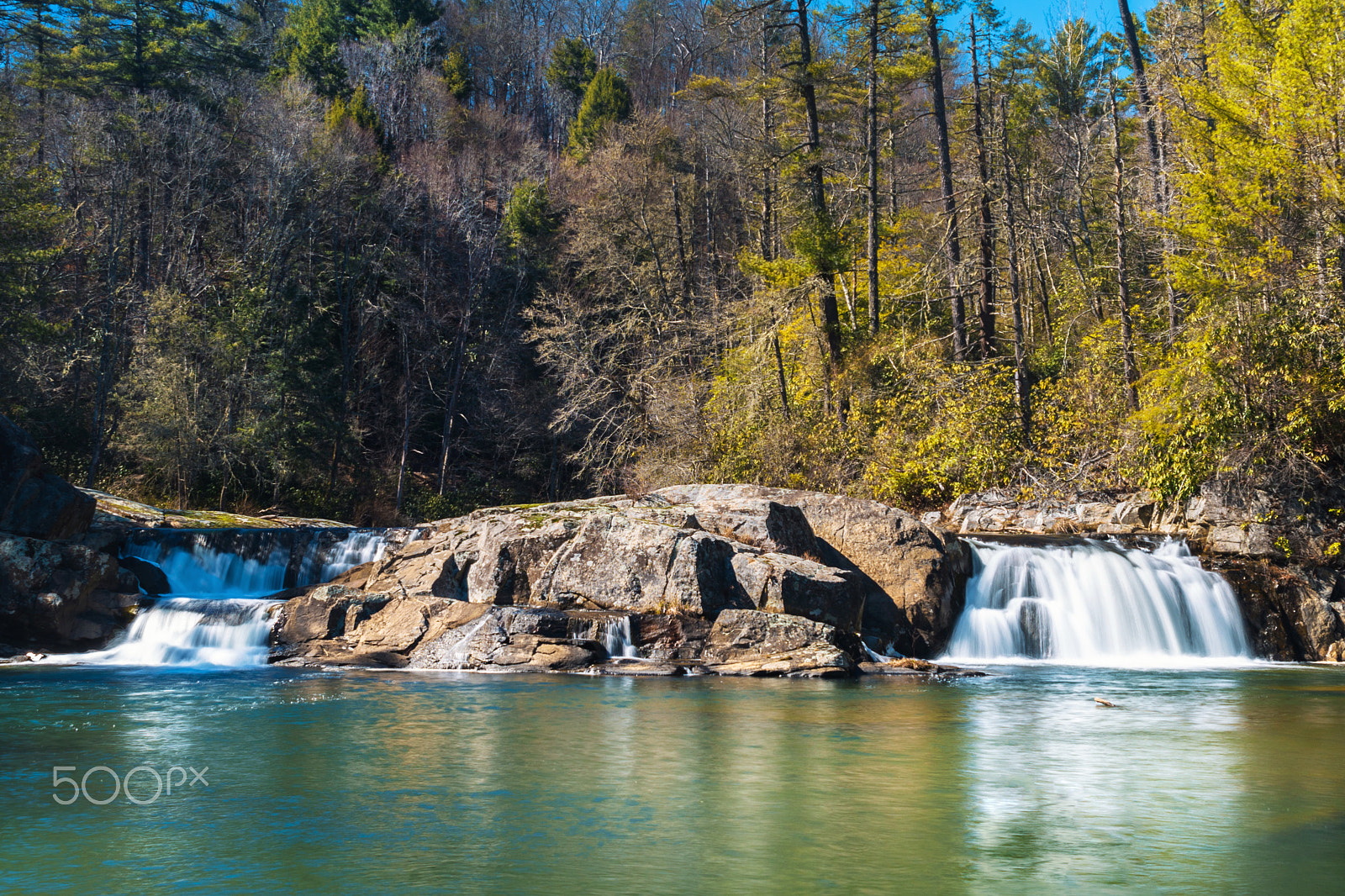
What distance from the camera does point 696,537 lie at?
50.2 feet

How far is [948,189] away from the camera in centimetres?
2714

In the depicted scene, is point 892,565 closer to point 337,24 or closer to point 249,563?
point 249,563

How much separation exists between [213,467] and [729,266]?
19.4m

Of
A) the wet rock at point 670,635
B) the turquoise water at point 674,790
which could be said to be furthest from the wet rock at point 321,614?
the wet rock at point 670,635

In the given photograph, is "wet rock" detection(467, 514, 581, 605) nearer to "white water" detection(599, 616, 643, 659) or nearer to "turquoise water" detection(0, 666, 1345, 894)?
"white water" detection(599, 616, 643, 659)

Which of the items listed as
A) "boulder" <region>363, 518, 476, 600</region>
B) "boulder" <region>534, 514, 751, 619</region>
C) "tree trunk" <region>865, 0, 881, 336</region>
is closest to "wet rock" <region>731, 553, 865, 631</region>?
"boulder" <region>534, 514, 751, 619</region>

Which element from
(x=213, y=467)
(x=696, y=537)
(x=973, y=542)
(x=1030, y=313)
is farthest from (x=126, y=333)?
(x=1030, y=313)

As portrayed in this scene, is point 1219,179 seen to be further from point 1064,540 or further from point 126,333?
point 126,333

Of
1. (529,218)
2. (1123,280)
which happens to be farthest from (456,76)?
(1123,280)

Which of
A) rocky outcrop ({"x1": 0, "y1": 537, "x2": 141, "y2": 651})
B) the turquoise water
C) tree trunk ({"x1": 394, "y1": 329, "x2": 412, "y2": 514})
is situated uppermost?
tree trunk ({"x1": 394, "y1": 329, "x2": 412, "y2": 514})

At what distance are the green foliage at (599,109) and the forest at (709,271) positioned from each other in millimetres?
480

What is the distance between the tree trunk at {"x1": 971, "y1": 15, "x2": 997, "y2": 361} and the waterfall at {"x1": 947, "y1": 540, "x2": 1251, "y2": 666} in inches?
389

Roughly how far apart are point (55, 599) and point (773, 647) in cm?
1132

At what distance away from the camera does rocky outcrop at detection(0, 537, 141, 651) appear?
51.3ft
